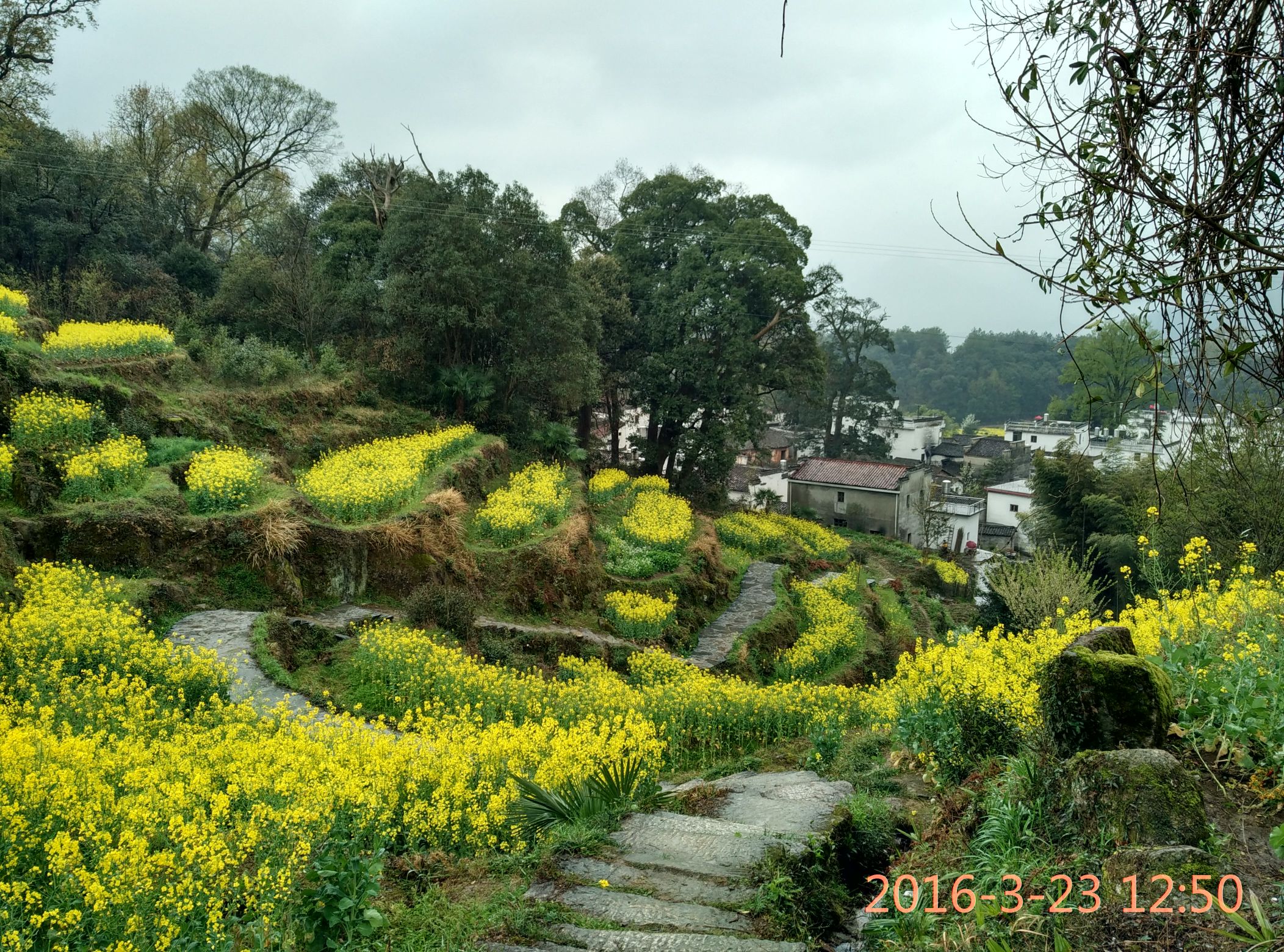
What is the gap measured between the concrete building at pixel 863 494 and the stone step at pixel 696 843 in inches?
1466

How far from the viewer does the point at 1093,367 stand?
2172 inches

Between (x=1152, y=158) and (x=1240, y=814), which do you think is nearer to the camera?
(x=1152, y=158)

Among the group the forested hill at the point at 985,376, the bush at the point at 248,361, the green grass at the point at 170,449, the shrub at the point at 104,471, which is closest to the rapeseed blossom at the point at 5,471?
the shrub at the point at 104,471

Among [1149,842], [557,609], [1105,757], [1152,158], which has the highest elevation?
[1152,158]

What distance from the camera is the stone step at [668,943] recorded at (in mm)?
3971

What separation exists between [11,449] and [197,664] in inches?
213

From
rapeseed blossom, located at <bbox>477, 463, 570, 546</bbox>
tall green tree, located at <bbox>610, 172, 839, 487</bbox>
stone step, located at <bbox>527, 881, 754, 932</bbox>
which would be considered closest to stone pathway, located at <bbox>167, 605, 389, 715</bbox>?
stone step, located at <bbox>527, 881, 754, 932</bbox>

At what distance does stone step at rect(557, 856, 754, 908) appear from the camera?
457cm

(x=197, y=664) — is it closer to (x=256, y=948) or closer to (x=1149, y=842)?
(x=256, y=948)

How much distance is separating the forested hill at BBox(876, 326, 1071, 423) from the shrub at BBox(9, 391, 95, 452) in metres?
82.0

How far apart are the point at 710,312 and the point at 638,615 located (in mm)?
15873

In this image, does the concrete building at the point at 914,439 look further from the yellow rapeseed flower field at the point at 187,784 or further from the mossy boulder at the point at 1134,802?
the mossy boulder at the point at 1134,802

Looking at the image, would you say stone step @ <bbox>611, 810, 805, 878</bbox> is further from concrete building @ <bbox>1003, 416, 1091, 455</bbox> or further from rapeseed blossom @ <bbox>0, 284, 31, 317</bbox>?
concrete building @ <bbox>1003, 416, 1091, 455</bbox>

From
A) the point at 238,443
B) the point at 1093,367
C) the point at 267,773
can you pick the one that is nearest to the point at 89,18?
the point at 238,443
